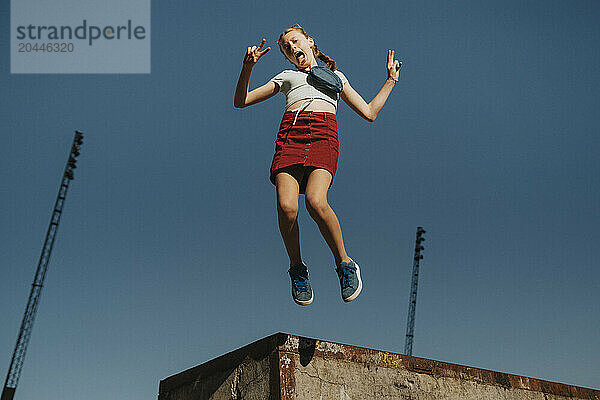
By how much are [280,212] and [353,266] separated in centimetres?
61

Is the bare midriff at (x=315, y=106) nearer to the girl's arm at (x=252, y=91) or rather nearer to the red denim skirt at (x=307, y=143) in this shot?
the red denim skirt at (x=307, y=143)

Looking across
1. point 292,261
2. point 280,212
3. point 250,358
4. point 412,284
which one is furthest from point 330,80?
point 412,284

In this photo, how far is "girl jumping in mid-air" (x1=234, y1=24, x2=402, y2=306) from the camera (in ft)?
12.9

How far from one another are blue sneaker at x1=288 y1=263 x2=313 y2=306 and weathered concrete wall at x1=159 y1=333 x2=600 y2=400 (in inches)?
10.3

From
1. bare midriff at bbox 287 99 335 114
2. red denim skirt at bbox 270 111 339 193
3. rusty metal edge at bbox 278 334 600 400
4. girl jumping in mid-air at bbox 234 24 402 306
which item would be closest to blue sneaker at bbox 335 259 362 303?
girl jumping in mid-air at bbox 234 24 402 306

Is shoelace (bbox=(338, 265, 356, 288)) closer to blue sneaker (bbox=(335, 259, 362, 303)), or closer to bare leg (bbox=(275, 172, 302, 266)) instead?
blue sneaker (bbox=(335, 259, 362, 303))

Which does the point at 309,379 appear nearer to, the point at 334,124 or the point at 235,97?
the point at 334,124

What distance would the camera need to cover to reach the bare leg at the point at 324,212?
389 centimetres

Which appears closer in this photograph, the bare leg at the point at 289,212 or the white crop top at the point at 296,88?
the bare leg at the point at 289,212

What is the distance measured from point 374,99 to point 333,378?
2.08 metres

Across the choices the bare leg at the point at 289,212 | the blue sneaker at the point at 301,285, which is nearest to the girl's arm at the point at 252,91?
the bare leg at the point at 289,212

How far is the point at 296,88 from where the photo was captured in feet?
14.3

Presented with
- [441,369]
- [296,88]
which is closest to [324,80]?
[296,88]

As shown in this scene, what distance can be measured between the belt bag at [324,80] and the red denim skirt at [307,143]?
23 cm
